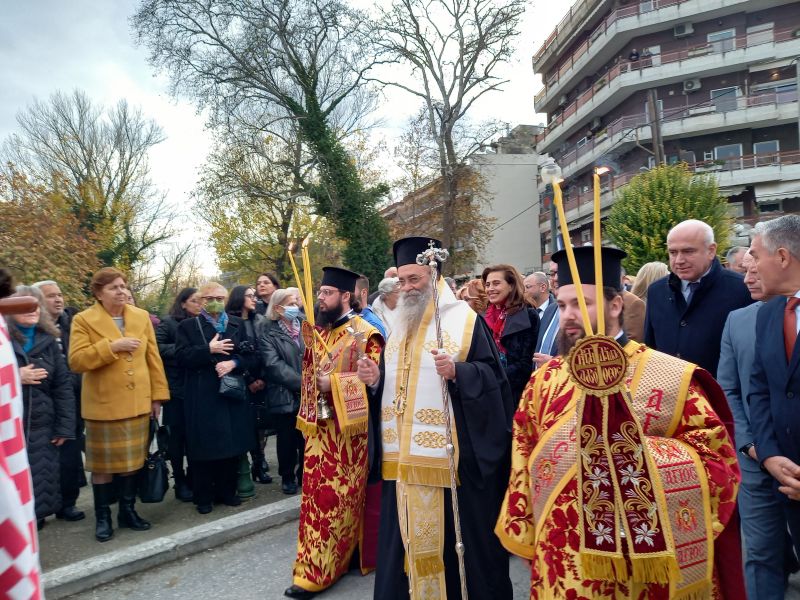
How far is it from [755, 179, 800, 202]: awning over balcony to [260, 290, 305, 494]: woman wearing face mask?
2831cm

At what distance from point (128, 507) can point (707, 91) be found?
32.7 metres

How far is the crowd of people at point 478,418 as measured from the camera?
7.08 feet

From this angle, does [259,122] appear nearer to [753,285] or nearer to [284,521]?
[284,521]

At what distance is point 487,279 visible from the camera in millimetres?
5402

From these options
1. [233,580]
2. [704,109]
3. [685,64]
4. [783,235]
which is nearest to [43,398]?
[233,580]

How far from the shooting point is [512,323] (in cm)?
507

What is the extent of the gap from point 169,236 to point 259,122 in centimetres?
976

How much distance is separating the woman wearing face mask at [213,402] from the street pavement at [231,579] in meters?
0.89

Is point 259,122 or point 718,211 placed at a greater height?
point 259,122

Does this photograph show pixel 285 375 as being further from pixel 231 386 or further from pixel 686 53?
pixel 686 53

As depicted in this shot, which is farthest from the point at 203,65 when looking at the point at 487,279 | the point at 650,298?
the point at 650,298

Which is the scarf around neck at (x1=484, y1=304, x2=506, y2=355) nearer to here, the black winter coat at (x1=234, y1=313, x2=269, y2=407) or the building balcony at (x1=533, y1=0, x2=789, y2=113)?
the black winter coat at (x1=234, y1=313, x2=269, y2=407)

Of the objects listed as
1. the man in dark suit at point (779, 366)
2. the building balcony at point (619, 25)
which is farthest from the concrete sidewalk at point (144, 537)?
the building balcony at point (619, 25)

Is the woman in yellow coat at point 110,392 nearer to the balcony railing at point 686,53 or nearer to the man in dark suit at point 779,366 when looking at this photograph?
the man in dark suit at point 779,366
